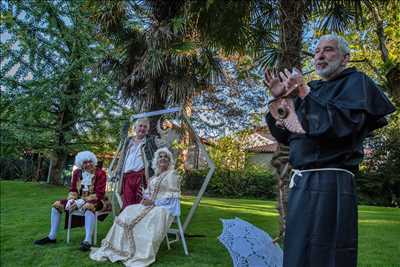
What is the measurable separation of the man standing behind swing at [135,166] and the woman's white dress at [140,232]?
24.0 inches

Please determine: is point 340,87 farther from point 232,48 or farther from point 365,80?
point 232,48

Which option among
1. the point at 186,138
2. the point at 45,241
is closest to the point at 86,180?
the point at 45,241

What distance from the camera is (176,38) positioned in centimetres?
909

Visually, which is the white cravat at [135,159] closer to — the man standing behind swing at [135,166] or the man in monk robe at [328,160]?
the man standing behind swing at [135,166]

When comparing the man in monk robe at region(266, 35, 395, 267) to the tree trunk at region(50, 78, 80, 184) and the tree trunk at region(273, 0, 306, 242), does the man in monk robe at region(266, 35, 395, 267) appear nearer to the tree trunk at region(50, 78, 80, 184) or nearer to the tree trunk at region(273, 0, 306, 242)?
the tree trunk at region(50, 78, 80, 184)

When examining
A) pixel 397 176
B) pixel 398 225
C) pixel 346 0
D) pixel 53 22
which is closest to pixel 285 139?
pixel 53 22

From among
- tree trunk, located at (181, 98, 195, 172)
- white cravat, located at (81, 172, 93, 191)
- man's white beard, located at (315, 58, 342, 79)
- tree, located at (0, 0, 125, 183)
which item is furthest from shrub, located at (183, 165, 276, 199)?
man's white beard, located at (315, 58, 342, 79)

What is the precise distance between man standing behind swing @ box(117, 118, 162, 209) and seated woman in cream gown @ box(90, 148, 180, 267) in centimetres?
48

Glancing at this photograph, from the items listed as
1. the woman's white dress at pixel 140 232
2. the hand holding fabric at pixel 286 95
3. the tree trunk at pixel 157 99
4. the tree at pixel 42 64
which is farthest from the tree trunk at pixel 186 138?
the hand holding fabric at pixel 286 95

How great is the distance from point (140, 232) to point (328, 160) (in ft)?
11.7

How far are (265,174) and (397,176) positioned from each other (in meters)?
5.34

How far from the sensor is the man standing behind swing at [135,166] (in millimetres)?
5988

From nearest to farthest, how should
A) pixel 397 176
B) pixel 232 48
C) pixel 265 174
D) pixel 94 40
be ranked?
pixel 94 40, pixel 232 48, pixel 397 176, pixel 265 174

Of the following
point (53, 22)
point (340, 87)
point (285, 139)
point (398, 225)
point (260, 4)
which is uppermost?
point (260, 4)
